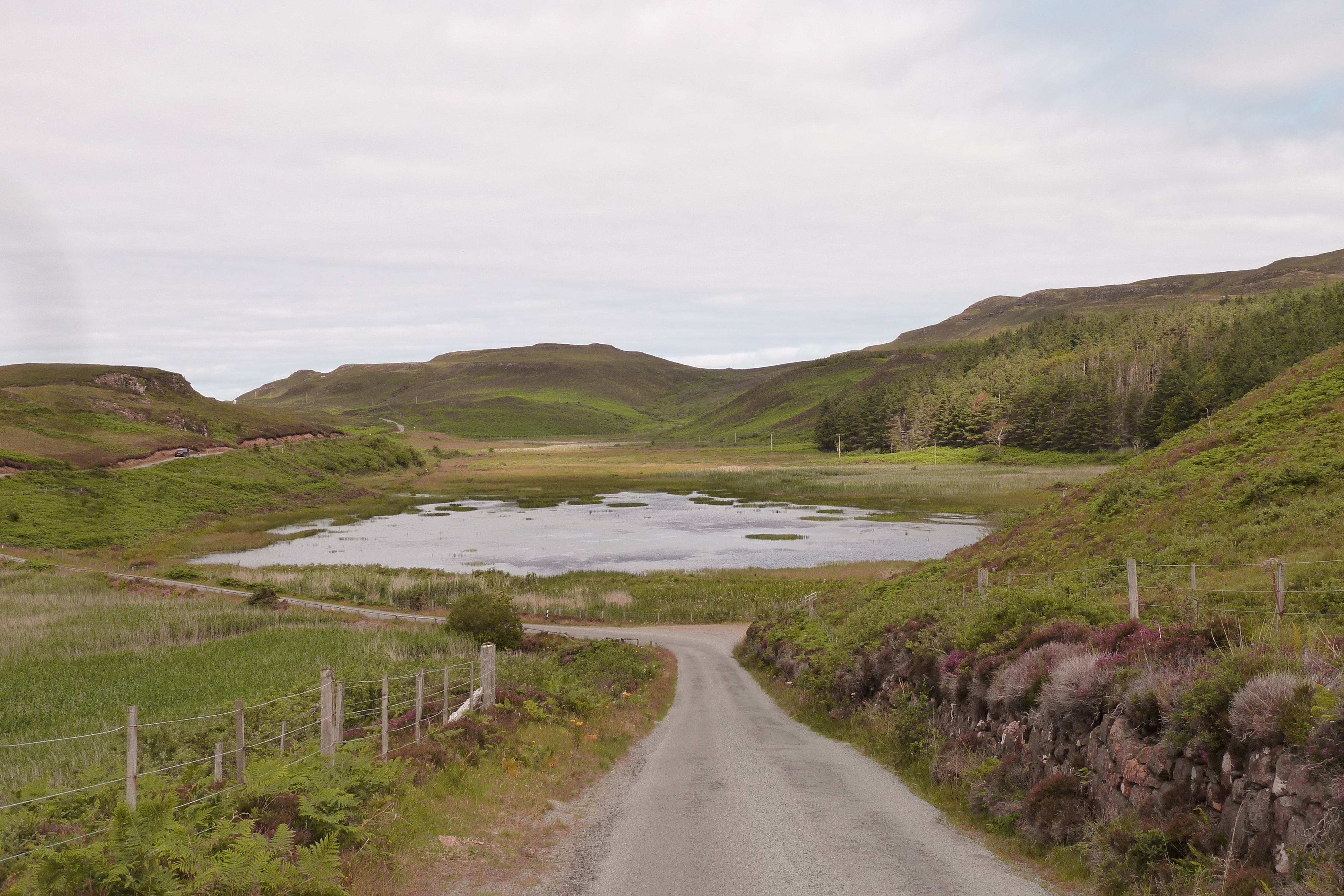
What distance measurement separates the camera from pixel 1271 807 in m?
7.58

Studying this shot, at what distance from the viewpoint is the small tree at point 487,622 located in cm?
3478

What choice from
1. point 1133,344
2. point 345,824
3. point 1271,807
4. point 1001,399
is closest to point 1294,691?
point 1271,807

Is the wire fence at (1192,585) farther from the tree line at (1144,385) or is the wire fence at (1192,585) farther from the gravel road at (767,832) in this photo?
the tree line at (1144,385)

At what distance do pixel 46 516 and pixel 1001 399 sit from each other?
174971 mm

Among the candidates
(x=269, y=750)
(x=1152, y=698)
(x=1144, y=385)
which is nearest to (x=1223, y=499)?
(x=1152, y=698)

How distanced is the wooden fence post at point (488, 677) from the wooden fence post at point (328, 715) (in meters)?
4.77

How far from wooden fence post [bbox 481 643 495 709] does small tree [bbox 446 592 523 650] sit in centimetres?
1713

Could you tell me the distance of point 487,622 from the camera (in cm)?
3488

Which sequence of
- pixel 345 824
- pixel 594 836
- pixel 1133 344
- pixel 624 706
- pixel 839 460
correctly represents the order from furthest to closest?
pixel 1133 344, pixel 839 460, pixel 624 706, pixel 594 836, pixel 345 824

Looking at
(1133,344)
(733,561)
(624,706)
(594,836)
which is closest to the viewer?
(594,836)

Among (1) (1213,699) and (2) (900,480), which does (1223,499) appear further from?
(2) (900,480)

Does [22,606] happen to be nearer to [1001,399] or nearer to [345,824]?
[345,824]

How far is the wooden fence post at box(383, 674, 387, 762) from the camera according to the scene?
1270cm

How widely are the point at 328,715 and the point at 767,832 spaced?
21.7 ft
